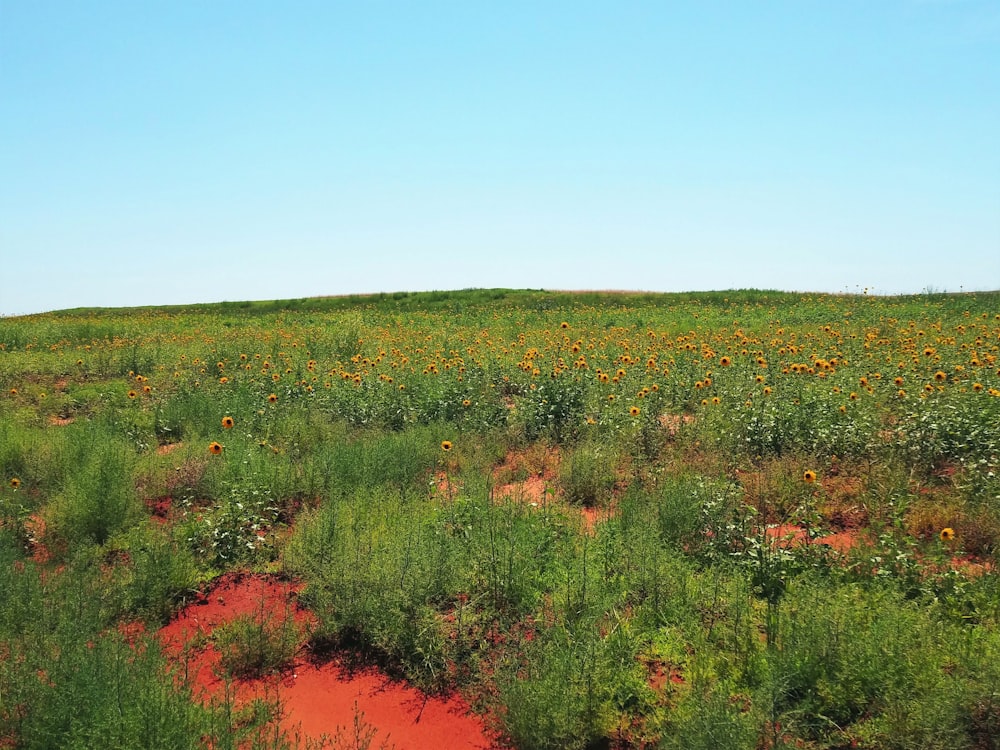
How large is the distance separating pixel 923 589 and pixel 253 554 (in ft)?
16.1

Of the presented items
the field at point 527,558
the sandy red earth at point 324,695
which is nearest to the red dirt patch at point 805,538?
the field at point 527,558

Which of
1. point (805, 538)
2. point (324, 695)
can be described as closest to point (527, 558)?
point (324, 695)

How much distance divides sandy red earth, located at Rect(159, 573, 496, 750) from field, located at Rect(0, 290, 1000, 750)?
0.07 feet

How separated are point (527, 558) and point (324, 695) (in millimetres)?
1614

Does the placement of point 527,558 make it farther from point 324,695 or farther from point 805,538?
point 805,538

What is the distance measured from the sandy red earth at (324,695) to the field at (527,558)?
0.07 ft

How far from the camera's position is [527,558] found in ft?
15.2

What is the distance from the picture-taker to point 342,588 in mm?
4344

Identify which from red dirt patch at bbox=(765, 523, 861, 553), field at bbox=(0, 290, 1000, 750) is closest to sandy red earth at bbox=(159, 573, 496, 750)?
field at bbox=(0, 290, 1000, 750)

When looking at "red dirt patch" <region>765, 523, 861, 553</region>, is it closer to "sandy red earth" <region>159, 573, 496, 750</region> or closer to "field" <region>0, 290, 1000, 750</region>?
"field" <region>0, 290, 1000, 750</region>

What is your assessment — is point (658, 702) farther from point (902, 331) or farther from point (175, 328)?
point (175, 328)

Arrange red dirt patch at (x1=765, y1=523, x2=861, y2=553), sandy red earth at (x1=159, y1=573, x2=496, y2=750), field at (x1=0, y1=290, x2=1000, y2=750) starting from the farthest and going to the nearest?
red dirt patch at (x1=765, y1=523, x2=861, y2=553), sandy red earth at (x1=159, y1=573, x2=496, y2=750), field at (x1=0, y1=290, x2=1000, y2=750)

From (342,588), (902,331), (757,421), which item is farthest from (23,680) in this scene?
(902,331)

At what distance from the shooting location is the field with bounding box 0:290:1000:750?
3.21 meters
